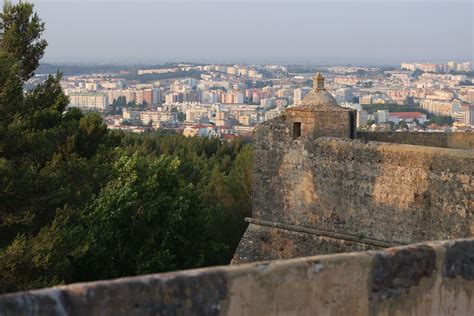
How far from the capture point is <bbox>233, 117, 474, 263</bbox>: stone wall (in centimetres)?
1094

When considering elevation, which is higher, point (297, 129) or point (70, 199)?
point (297, 129)

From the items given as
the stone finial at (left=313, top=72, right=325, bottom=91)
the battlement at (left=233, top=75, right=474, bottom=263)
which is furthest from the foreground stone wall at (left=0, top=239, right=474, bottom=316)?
the stone finial at (left=313, top=72, right=325, bottom=91)

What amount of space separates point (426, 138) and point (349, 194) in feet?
9.64

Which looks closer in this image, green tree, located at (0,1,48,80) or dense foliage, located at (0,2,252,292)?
dense foliage, located at (0,2,252,292)

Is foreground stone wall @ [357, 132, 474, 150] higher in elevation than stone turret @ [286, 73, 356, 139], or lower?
lower

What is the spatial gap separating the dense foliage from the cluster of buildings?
193 feet

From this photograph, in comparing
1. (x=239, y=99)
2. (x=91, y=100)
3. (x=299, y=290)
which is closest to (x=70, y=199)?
(x=299, y=290)

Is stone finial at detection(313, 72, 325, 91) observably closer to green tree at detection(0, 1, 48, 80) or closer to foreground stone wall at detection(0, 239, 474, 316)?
green tree at detection(0, 1, 48, 80)

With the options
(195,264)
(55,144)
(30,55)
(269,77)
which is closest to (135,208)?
(195,264)

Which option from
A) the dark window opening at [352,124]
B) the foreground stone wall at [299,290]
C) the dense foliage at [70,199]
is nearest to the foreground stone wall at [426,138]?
the dark window opening at [352,124]

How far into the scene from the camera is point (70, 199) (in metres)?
12.7

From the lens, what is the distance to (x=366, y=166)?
11.9m

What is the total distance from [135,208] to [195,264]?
6.29 feet

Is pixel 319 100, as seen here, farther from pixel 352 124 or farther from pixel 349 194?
pixel 349 194
